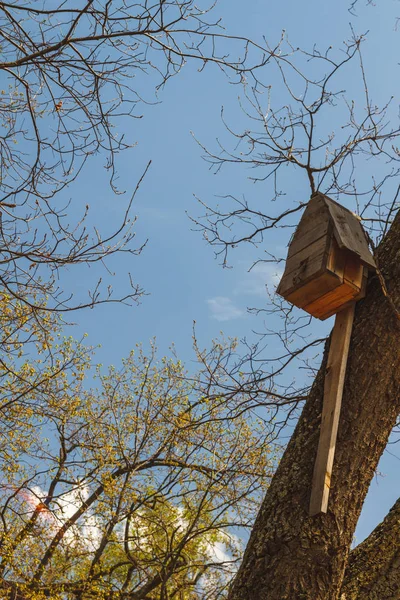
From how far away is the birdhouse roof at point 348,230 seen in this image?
2510 mm

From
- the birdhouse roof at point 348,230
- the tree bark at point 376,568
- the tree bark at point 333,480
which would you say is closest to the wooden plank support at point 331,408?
the tree bark at point 333,480

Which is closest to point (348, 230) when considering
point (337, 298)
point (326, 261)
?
point (326, 261)

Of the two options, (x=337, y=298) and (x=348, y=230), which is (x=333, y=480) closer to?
(x=337, y=298)

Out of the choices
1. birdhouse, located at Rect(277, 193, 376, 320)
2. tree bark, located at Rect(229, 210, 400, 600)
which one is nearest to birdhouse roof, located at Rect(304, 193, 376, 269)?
birdhouse, located at Rect(277, 193, 376, 320)

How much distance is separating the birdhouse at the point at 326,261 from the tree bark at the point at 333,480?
0.38 ft

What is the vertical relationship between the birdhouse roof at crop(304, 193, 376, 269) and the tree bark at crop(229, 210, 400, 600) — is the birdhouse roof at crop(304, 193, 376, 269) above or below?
above

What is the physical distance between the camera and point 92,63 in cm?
294

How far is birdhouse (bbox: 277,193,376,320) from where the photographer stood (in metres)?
2.47

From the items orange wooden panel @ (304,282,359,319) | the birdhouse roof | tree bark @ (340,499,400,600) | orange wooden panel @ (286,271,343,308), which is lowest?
tree bark @ (340,499,400,600)

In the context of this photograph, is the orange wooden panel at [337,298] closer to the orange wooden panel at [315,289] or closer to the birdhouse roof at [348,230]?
the orange wooden panel at [315,289]

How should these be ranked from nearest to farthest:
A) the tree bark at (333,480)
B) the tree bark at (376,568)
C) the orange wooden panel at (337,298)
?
1. the tree bark at (333,480)
2. the tree bark at (376,568)
3. the orange wooden panel at (337,298)

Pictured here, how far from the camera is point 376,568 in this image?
2135 millimetres

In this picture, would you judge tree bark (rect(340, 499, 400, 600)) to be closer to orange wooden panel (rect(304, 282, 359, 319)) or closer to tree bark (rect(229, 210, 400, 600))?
tree bark (rect(229, 210, 400, 600))

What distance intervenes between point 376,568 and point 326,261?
118 cm
